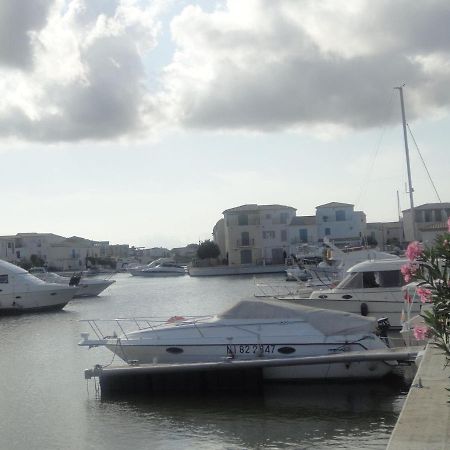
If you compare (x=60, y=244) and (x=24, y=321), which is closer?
(x=24, y=321)

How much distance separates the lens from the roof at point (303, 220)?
370ft

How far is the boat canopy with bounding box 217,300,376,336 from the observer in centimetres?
2217

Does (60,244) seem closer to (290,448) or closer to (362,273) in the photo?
(362,273)

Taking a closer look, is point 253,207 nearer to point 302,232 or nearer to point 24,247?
point 302,232

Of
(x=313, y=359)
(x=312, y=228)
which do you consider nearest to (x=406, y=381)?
(x=313, y=359)

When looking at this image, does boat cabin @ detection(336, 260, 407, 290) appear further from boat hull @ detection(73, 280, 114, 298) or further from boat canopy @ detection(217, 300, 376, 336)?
boat hull @ detection(73, 280, 114, 298)

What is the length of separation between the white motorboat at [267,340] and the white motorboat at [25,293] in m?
30.2

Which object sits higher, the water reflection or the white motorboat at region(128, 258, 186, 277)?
the white motorboat at region(128, 258, 186, 277)

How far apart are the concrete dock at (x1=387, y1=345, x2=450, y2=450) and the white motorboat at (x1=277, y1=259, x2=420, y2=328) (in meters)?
16.9

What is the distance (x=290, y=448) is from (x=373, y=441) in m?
1.75

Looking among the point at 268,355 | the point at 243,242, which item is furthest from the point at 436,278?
the point at 243,242

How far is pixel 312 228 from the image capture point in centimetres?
11188

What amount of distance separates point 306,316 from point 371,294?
1057 centimetres

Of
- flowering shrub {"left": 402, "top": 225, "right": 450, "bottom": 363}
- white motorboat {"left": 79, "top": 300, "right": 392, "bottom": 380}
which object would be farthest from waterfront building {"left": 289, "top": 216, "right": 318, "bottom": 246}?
flowering shrub {"left": 402, "top": 225, "right": 450, "bottom": 363}
